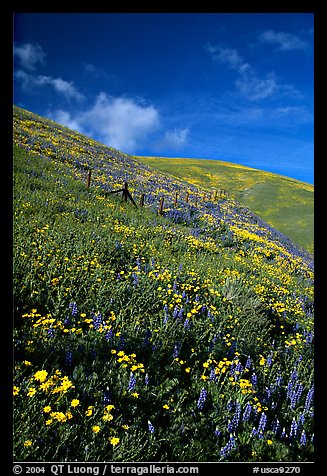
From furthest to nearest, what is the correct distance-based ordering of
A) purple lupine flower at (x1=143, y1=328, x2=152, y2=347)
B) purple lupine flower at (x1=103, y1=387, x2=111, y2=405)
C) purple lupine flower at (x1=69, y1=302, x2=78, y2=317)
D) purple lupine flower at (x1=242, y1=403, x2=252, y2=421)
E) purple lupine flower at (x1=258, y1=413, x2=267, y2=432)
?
purple lupine flower at (x1=69, y1=302, x2=78, y2=317) → purple lupine flower at (x1=143, y1=328, x2=152, y2=347) → purple lupine flower at (x1=242, y1=403, x2=252, y2=421) → purple lupine flower at (x1=258, y1=413, x2=267, y2=432) → purple lupine flower at (x1=103, y1=387, x2=111, y2=405)

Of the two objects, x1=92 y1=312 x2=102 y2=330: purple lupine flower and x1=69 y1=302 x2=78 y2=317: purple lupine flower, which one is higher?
x1=69 y1=302 x2=78 y2=317: purple lupine flower

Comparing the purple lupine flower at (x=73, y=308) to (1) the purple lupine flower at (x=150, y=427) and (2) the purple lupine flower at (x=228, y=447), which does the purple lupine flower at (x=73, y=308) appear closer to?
(1) the purple lupine flower at (x=150, y=427)

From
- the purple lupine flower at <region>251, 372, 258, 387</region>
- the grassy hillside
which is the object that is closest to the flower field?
the purple lupine flower at <region>251, 372, 258, 387</region>

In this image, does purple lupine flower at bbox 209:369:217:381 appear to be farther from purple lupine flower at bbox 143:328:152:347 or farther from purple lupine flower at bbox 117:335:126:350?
purple lupine flower at bbox 117:335:126:350

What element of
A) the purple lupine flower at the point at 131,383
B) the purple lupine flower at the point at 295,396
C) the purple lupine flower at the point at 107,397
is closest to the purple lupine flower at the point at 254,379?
the purple lupine flower at the point at 295,396

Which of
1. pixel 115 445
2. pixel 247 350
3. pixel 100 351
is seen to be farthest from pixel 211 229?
pixel 115 445

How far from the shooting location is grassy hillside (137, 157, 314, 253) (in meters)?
39.4

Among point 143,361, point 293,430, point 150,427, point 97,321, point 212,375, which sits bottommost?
point 293,430

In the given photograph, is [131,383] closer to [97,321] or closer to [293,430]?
[97,321]

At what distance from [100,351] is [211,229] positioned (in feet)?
43.3

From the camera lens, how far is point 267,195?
5572 cm

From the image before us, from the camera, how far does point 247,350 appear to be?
4.79 meters

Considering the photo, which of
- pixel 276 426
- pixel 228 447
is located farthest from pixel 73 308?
pixel 276 426
